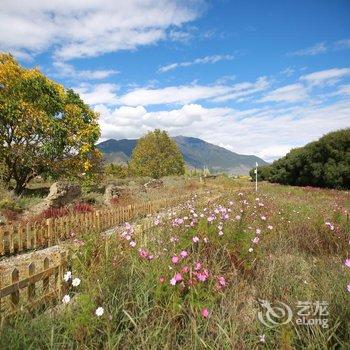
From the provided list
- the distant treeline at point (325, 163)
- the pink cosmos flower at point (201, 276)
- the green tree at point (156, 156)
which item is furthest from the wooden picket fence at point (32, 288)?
the green tree at point (156, 156)

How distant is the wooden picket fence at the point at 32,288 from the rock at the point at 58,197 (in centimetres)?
966

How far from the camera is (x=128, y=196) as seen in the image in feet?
67.9

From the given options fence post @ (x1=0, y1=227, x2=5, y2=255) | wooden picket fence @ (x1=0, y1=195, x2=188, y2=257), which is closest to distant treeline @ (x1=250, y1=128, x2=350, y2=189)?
wooden picket fence @ (x1=0, y1=195, x2=188, y2=257)

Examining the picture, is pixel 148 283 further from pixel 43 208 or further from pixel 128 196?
pixel 128 196

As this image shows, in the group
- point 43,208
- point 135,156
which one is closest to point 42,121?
point 43,208

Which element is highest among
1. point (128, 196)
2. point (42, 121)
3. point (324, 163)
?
point (42, 121)

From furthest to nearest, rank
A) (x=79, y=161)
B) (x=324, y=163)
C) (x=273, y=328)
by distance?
1. (x=324, y=163)
2. (x=79, y=161)
3. (x=273, y=328)

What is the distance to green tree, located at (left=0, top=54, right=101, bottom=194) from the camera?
68.3 feet

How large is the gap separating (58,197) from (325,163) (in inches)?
811

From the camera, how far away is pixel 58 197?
14.7m

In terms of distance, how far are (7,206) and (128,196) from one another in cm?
839
